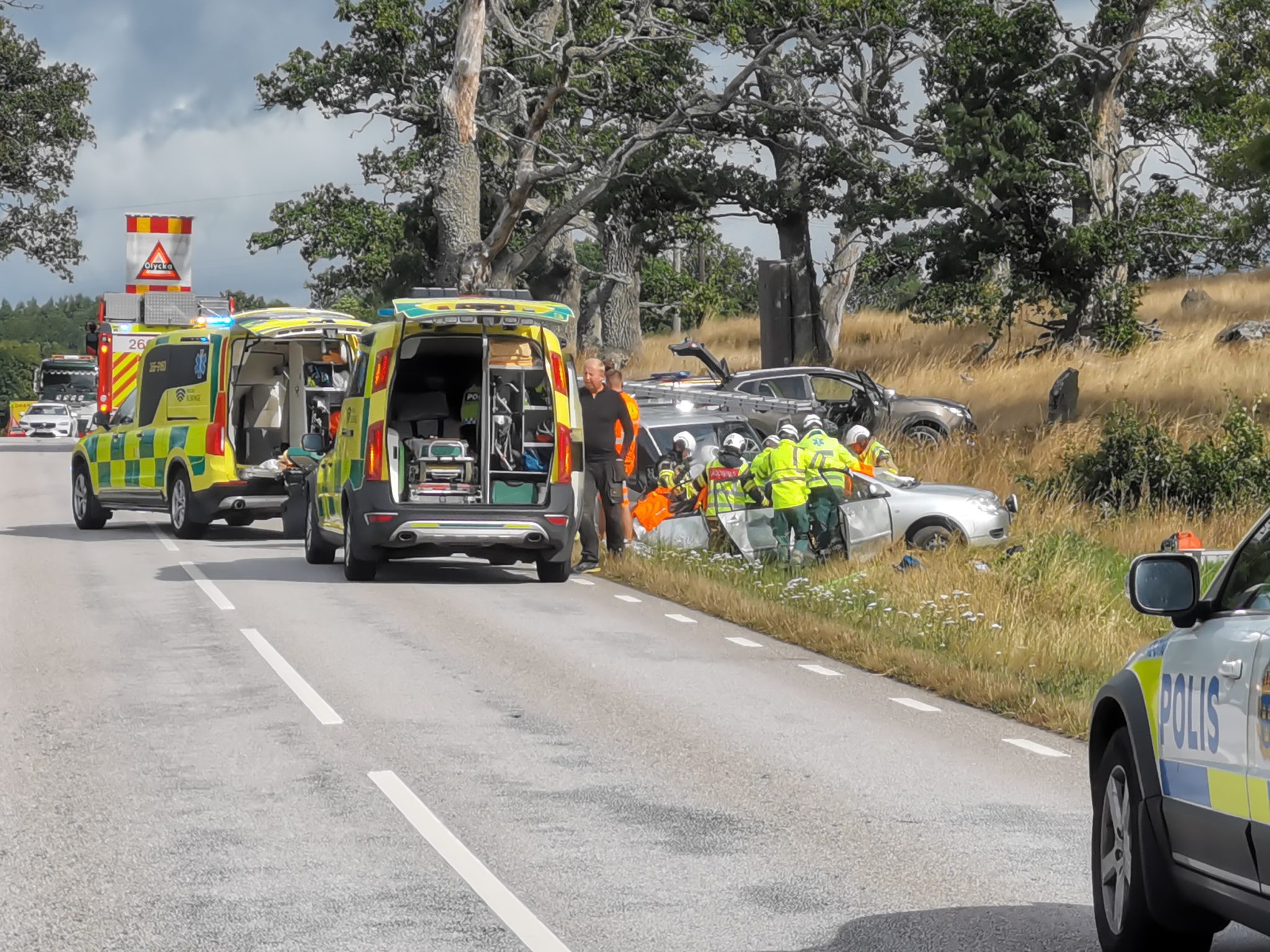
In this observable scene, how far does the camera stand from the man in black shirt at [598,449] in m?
18.0

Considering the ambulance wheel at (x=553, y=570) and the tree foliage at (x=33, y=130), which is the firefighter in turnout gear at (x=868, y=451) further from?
the tree foliage at (x=33, y=130)

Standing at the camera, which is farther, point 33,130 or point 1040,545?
point 33,130

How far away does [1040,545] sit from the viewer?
17297 mm

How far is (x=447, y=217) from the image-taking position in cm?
3102

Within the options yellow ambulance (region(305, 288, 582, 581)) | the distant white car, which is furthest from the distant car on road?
the distant white car

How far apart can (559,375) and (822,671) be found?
5.17m

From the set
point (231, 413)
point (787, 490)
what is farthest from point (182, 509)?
point (787, 490)

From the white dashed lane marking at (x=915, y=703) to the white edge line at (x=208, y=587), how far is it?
5.86 meters

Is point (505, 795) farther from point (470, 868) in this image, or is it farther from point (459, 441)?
point (459, 441)

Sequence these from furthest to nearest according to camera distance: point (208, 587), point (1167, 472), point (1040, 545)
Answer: point (1167, 472)
point (1040, 545)
point (208, 587)

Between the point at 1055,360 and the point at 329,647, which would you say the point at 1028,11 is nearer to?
the point at 1055,360

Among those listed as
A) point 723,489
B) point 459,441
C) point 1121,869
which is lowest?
point 1121,869

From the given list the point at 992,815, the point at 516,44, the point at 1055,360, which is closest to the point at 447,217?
the point at 516,44

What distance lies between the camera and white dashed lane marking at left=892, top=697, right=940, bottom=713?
34.8 ft
